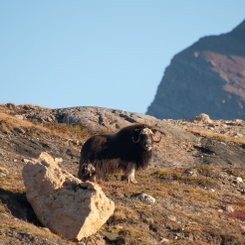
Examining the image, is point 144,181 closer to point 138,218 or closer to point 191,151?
point 138,218

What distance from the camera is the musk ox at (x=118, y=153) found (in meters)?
26.8

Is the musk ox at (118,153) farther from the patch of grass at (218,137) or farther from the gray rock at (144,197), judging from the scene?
the patch of grass at (218,137)

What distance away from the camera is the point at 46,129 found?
118ft

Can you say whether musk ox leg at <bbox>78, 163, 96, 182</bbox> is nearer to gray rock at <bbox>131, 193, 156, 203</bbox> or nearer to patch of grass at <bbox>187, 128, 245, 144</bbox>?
gray rock at <bbox>131, 193, 156, 203</bbox>

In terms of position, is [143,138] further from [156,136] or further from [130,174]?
[156,136]

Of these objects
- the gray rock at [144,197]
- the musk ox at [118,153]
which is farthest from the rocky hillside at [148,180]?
the musk ox at [118,153]

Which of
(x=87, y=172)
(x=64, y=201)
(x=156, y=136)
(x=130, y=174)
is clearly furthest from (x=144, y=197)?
(x=156, y=136)

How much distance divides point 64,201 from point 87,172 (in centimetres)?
679

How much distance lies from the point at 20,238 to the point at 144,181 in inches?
425

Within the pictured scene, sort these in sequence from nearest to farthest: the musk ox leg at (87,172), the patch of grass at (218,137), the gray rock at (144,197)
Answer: the gray rock at (144,197) → the musk ox leg at (87,172) → the patch of grass at (218,137)

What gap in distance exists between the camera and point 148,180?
94.0ft

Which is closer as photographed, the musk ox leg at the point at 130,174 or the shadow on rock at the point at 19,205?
the shadow on rock at the point at 19,205

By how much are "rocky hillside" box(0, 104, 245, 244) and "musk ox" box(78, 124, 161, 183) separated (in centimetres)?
49

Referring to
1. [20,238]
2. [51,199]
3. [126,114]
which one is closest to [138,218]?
[51,199]
